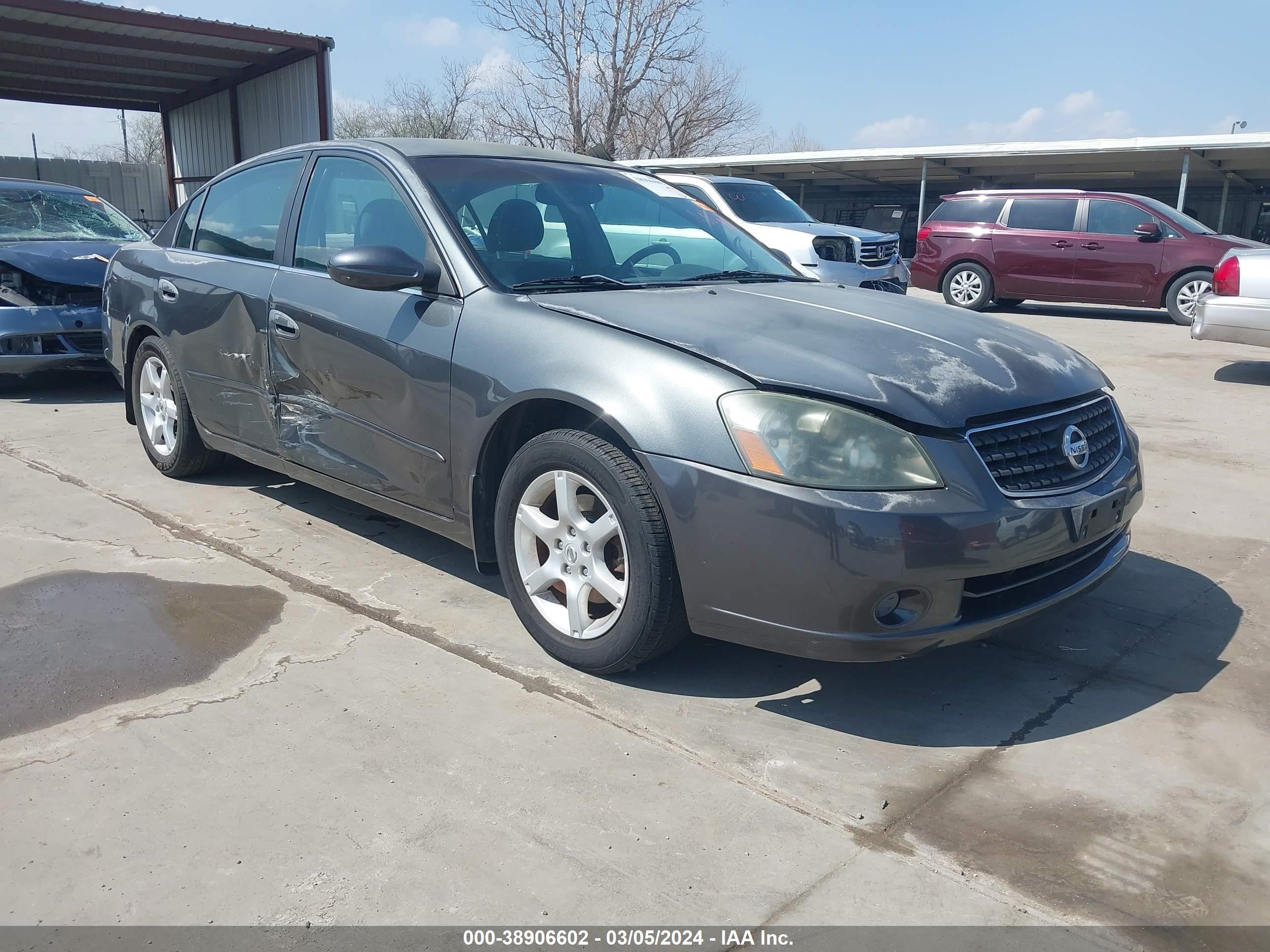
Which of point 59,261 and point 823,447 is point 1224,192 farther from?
point 823,447

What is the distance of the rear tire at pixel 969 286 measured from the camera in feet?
48.5

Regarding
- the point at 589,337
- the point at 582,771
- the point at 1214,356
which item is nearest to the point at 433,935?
the point at 582,771

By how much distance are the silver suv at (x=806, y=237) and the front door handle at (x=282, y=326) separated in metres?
7.34

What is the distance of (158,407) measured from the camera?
209 inches

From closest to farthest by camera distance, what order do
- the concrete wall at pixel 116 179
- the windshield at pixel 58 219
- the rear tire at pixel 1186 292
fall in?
the windshield at pixel 58 219
the rear tire at pixel 1186 292
the concrete wall at pixel 116 179

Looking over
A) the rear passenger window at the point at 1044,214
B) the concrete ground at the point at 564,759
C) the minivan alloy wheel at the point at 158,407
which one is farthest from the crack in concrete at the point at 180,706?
the rear passenger window at the point at 1044,214

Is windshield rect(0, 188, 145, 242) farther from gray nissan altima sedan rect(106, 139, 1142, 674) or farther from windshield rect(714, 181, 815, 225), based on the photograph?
windshield rect(714, 181, 815, 225)

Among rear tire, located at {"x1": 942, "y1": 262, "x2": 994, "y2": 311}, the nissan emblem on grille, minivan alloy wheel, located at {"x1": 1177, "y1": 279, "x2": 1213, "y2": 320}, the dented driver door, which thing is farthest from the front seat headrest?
minivan alloy wheel, located at {"x1": 1177, "y1": 279, "x2": 1213, "y2": 320}

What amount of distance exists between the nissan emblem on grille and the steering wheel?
1581 mm

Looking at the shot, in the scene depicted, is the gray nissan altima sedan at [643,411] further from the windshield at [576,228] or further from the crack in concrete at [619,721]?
the crack in concrete at [619,721]

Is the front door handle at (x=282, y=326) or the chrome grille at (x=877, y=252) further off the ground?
the chrome grille at (x=877, y=252)

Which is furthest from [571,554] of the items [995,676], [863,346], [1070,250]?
[1070,250]

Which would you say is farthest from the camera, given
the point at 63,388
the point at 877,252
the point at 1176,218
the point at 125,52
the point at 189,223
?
the point at 125,52

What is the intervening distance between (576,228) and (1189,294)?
12.1 meters
